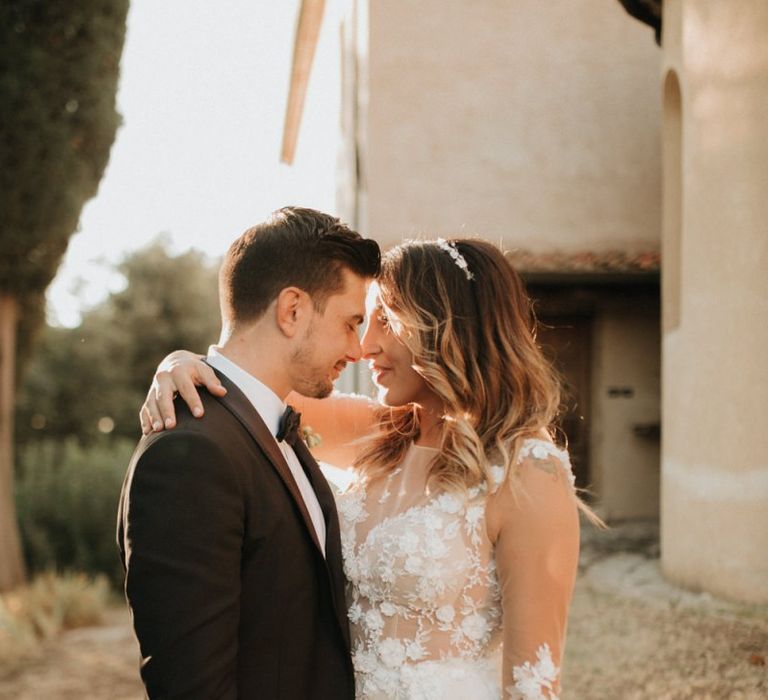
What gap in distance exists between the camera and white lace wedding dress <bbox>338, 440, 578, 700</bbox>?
216 cm

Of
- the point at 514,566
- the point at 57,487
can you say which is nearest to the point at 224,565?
the point at 514,566

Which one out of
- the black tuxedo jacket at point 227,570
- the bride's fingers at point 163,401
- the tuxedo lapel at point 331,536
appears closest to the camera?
the black tuxedo jacket at point 227,570

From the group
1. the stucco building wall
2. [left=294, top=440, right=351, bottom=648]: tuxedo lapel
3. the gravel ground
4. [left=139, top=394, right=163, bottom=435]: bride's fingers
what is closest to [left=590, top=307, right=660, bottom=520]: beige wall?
the stucco building wall

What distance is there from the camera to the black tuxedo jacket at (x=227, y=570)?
1684 mm

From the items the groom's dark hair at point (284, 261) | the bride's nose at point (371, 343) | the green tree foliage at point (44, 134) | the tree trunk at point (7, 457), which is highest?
the green tree foliage at point (44, 134)

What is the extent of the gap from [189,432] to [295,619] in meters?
0.51

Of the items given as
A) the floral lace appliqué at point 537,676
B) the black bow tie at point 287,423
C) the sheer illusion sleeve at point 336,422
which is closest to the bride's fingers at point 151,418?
the black bow tie at point 287,423

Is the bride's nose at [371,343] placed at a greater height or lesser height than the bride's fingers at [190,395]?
greater

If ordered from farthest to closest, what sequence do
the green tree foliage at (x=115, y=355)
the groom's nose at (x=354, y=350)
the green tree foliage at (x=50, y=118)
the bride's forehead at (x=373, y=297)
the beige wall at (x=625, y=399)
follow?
the green tree foliage at (x=115, y=355), the beige wall at (x=625, y=399), the green tree foliage at (x=50, y=118), the bride's forehead at (x=373, y=297), the groom's nose at (x=354, y=350)

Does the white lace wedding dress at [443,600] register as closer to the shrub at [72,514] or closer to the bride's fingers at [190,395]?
the bride's fingers at [190,395]

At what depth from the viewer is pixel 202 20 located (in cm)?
1212

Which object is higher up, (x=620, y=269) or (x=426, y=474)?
(x=620, y=269)

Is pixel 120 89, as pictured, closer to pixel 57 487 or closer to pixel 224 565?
pixel 57 487

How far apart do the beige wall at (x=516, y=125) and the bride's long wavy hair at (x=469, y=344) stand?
7.21m
